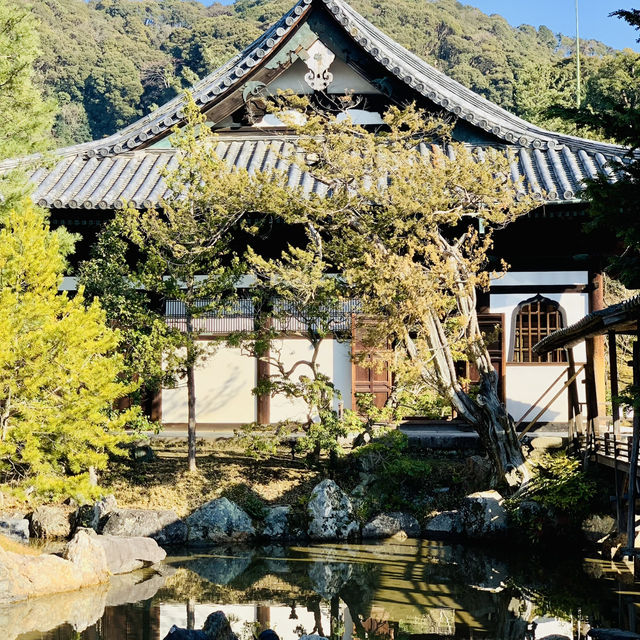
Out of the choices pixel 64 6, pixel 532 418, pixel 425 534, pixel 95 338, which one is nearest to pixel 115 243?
pixel 95 338

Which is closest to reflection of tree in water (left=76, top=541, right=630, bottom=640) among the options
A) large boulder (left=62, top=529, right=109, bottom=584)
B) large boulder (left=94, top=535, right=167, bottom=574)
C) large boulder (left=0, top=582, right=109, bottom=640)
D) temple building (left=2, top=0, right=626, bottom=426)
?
large boulder (left=94, top=535, right=167, bottom=574)

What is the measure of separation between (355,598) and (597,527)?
16.0 ft

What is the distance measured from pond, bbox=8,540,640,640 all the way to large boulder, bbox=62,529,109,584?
262 mm

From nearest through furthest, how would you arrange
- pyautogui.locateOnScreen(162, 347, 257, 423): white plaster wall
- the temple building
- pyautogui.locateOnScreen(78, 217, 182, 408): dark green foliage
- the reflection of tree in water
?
1. the reflection of tree in water
2. pyautogui.locateOnScreen(78, 217, 182, 408): dark green foliage
3. the temple building
4. pyautogui.locateOnScreen(162, 347, 257, 423): white plaster wall

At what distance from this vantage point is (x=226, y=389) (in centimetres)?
1969

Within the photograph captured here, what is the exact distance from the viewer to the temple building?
19.1 metres

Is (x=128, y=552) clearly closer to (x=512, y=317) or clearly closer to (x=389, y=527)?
(x=389, y=527)

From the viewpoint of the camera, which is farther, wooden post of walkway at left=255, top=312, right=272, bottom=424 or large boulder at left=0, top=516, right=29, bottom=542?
wooden post of walkway at left=255, top=312, right=272, bottom=424

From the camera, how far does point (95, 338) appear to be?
1543 centimetres

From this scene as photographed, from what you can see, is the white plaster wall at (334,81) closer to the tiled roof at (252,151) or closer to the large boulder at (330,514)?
the tiled roof at (252,151)

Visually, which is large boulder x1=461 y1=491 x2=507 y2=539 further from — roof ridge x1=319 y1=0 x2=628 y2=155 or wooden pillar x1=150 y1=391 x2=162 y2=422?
roof ridge x1=319 y1=0 x2=628 y2=155

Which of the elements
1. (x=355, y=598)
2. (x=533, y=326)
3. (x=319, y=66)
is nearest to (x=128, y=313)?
(x=355, y=598)

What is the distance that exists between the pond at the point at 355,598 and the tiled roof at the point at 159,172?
7.38 m

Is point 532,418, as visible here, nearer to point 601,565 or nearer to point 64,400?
point 601,565
